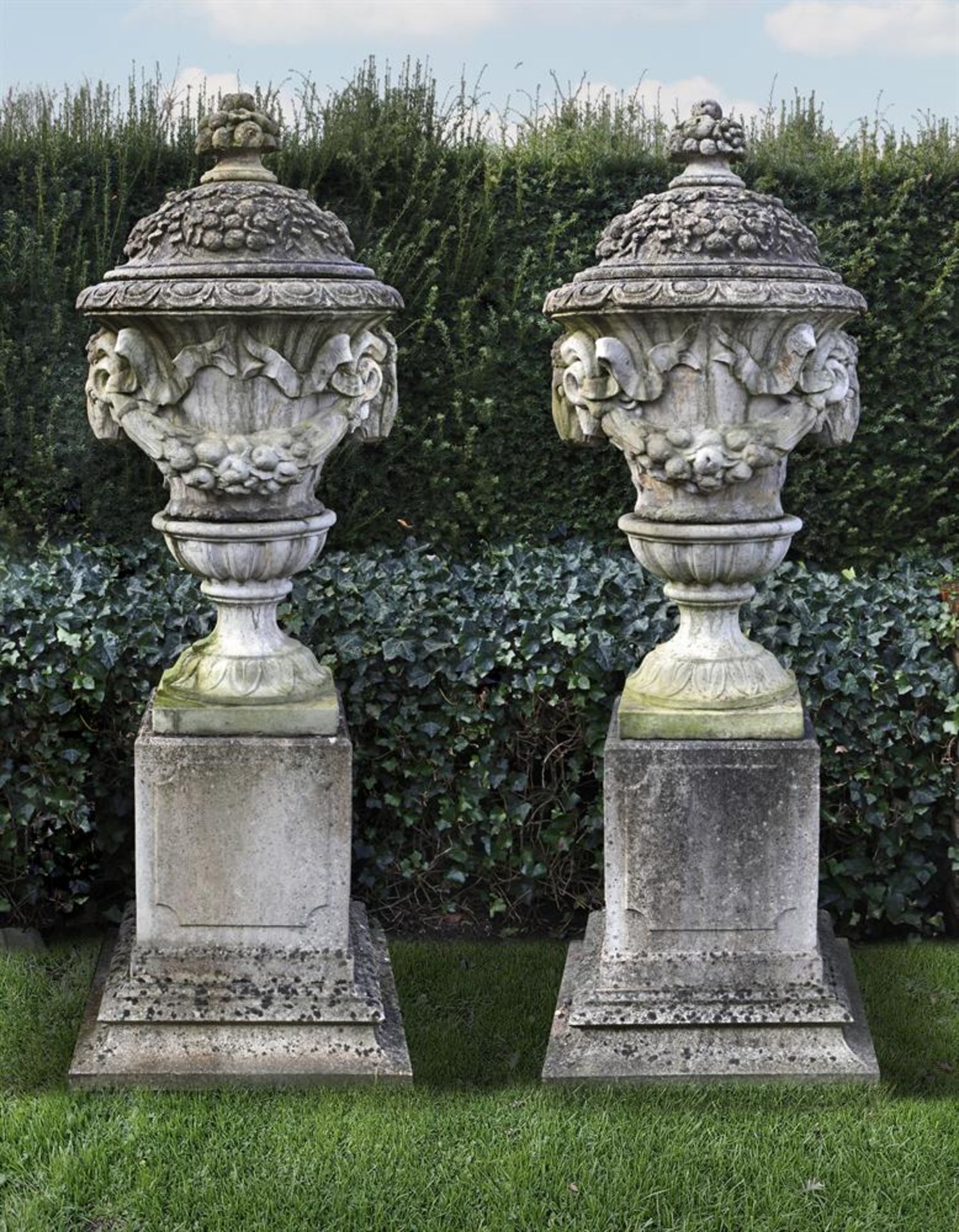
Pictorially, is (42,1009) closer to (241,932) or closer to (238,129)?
(241,932)

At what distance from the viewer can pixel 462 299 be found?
6.85 m

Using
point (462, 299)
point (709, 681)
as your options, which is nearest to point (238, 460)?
point (709, 681)

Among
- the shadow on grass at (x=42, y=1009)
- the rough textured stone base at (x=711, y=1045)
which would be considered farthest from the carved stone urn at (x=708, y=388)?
the shadow on grass at (x=42, y=1009)

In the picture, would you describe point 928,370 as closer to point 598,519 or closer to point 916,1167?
point 598,519

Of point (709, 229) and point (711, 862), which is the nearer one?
point (709, 229)

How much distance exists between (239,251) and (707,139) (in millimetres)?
1241

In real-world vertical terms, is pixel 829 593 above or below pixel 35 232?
below

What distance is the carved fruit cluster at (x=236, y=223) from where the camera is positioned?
3.84 meters

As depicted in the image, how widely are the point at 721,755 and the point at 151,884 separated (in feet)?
5.04

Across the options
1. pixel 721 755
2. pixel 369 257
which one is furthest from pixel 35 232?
pixel 721 755

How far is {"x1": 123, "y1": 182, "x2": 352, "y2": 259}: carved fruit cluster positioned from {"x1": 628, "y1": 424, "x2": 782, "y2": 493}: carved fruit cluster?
3.14ft

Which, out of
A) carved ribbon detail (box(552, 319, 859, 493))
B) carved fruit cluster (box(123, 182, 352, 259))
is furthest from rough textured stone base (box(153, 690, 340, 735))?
carved fruit cluster (box(123, 182, 352, 259))

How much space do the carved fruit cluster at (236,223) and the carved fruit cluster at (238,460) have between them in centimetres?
47

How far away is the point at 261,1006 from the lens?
4.10 meters
